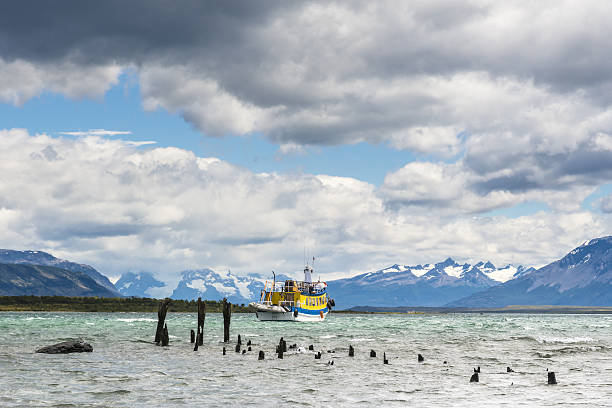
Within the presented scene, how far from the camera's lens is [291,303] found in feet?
436

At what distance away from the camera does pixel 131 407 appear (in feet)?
89.9

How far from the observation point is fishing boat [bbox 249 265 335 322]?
430 ft

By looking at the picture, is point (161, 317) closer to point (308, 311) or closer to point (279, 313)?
point (279, 313)

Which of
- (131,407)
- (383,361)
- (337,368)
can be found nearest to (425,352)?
(383,361)

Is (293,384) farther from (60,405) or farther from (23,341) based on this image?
(23,341)

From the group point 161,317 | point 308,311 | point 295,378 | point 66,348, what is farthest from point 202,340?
point 308,311

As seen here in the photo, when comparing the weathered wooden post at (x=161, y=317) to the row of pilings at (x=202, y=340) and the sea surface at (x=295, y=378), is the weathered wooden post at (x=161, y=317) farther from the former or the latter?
the sea surface at (x=295, y=378)

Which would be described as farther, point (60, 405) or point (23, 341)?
point (23, 341)

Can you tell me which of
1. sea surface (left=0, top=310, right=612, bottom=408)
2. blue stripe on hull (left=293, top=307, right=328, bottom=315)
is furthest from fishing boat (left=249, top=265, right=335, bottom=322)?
sea surface (left=0, top=310, right=612, bottom=408)

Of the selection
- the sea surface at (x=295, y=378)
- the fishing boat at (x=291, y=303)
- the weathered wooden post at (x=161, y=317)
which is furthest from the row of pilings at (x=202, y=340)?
the fishing boat at (x=291, y=303)

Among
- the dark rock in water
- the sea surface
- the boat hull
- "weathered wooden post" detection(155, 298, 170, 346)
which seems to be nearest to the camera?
the sea surface

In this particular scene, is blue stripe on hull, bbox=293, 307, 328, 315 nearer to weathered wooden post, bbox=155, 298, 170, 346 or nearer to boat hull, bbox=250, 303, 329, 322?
boat hull, bbox=250, 303, 329, 322

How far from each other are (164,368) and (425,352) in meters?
26.2

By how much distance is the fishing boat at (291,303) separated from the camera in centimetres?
13112
